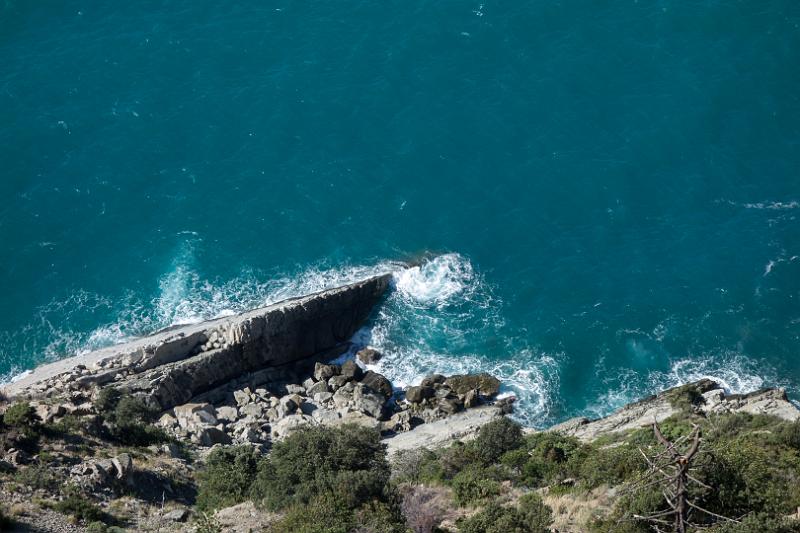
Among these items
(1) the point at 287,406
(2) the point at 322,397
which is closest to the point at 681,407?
(2) the point at 322,397

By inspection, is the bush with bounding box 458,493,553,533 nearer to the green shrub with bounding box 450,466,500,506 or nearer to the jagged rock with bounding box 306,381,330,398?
the green shrub with bounding box 450,466,500,506

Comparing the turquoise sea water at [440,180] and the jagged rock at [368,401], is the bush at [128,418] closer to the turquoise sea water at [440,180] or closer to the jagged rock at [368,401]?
the turquoise sea water at [440,180]

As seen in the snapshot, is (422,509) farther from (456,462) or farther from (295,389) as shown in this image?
(295,389)

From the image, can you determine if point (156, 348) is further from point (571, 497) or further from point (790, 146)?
point (790, 146)

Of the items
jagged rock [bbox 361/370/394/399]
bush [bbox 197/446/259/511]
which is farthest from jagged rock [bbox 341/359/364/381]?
bush [bbox 197/446/259/511]

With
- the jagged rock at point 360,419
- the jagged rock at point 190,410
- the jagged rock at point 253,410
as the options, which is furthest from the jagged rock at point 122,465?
the jagged rock at point 360,419

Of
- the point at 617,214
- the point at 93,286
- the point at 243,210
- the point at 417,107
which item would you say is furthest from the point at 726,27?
the point at 93,286
